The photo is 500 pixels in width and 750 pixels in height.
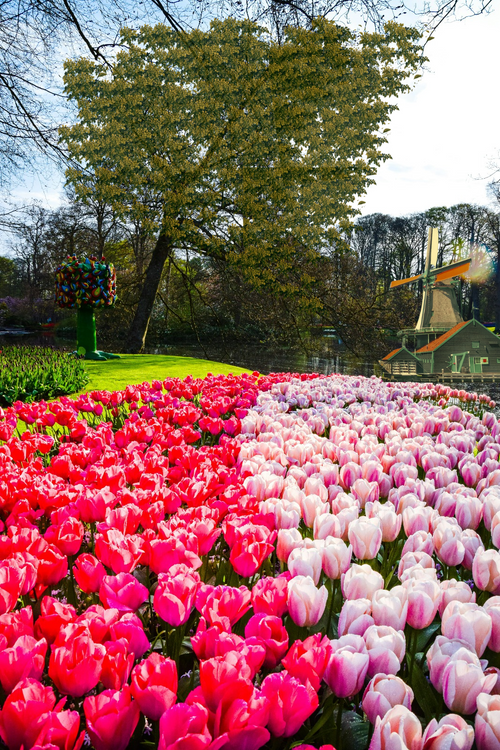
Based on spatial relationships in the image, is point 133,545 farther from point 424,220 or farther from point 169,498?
point 424,220

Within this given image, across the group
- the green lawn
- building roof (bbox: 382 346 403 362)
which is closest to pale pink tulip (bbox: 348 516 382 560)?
the green lawn

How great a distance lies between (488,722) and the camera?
3.19 ft

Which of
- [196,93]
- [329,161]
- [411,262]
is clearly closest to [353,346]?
[329,161]

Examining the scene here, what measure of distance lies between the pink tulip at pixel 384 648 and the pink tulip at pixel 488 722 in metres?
0.19

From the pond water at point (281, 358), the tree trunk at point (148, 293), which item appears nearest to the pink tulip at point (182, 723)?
the tree trunk at point (148, 293)

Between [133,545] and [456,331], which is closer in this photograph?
[133,545]

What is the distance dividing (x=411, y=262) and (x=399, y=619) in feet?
157

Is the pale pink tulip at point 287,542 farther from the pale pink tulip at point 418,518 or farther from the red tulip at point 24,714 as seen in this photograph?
the red tulip at point 24,714

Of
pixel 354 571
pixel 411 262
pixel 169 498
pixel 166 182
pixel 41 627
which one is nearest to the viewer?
pixel 41 627

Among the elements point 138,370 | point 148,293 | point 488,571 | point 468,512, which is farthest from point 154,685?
point 148,293

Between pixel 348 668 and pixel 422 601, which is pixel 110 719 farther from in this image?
pixel 422 601

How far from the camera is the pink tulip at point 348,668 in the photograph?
1094 mm

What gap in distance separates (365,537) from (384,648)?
590mm

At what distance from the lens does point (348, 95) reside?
13.6 m
